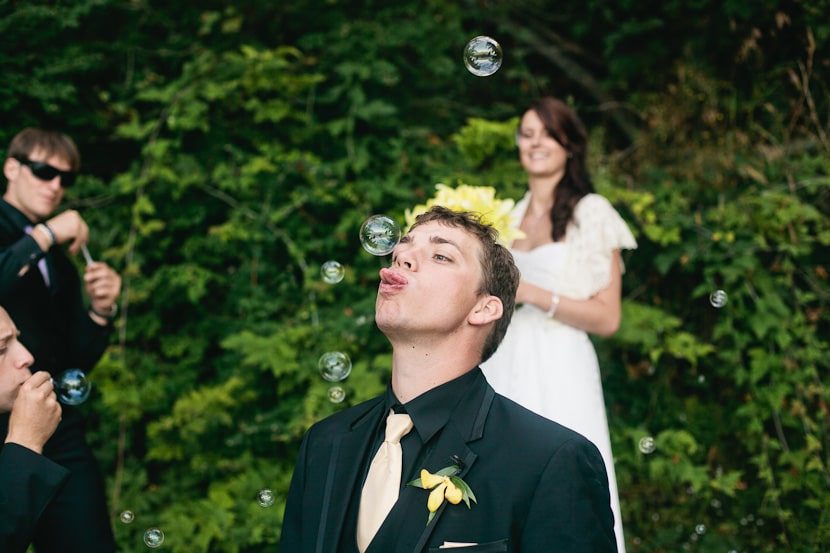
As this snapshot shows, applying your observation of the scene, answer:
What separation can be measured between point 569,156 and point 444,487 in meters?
2.36

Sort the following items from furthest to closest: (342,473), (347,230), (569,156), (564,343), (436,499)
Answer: (347,230), (569,156), (564,343), (342,473), (436,499)

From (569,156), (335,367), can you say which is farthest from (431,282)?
(569,156)

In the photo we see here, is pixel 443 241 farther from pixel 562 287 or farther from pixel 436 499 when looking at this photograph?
pixel 562 287

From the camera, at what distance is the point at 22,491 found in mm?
2236

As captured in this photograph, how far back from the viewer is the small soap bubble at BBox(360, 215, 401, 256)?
314 cm

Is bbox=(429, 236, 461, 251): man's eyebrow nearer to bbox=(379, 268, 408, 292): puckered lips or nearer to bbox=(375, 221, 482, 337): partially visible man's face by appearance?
bbox=(375, 221, 482, 337): partially visible man's face

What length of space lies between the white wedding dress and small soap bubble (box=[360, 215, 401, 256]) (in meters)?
0.80

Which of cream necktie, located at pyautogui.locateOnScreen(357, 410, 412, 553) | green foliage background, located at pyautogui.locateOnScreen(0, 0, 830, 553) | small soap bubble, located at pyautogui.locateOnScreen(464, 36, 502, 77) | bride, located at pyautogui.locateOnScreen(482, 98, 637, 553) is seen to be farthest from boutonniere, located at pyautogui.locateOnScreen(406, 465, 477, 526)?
green foliage background, located at pyautogui.locateOnScreen(0, 0, 830, 553)

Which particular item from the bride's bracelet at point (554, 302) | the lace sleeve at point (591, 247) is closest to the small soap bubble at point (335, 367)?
the bride's bracelet at point (554, 302)

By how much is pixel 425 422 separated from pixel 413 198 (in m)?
3.32

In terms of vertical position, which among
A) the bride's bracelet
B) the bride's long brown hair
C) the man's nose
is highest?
the bride's long brown hair

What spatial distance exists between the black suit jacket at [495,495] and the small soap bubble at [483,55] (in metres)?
1.93

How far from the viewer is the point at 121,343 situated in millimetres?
4934

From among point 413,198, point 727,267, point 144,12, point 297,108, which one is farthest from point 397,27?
point 727,267
